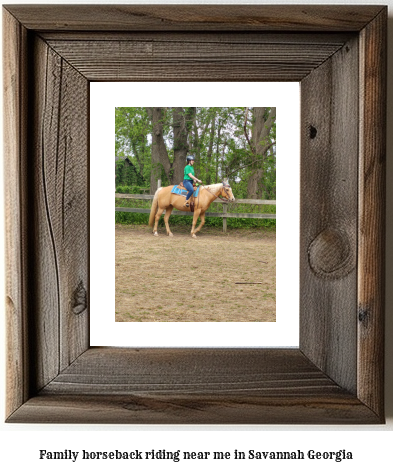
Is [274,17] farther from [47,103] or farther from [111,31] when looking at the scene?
[47,103]

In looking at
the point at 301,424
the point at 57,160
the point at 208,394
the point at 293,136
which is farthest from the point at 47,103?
the point at 301,424

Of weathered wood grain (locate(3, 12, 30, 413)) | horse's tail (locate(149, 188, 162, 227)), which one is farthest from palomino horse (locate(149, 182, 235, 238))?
weathered wood grain (locate(3, 12, 30, 413))

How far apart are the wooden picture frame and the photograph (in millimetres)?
64

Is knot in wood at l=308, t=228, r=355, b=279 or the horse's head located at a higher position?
the horse's head

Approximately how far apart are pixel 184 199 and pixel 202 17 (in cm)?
30

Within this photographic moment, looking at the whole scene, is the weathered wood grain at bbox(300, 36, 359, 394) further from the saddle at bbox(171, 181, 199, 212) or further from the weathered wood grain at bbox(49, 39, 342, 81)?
the saddle at bbox(171, 181, 199, 212)

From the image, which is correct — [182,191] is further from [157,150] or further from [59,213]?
[59,213]

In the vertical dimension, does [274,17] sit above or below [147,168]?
above

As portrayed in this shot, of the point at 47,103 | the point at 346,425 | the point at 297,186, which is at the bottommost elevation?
the point at 346,425

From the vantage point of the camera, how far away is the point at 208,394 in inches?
34.6

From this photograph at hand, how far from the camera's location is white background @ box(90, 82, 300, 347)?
912mm

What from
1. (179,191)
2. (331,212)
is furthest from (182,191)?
(331,212)

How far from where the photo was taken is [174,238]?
93 centimetres

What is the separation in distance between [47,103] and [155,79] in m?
0.19
